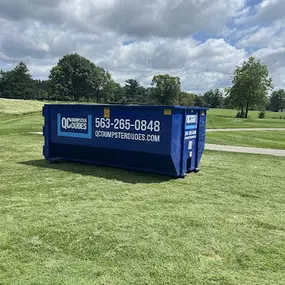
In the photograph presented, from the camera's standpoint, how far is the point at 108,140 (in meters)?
7.66

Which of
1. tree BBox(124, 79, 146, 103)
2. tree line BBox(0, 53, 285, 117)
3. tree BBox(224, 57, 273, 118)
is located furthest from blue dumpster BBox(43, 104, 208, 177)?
tree BBox(124, 79, 146, 103)

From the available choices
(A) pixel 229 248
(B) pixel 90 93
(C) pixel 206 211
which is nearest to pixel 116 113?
(C) pixel 206 211

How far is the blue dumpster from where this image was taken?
6805 millimetres

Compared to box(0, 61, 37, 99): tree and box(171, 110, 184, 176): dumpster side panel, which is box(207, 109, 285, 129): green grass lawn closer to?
box(171, 110, 184, 176): dumpster side panel

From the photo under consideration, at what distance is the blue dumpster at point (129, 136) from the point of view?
268 inches

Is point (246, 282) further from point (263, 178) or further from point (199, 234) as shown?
point (263, 178)

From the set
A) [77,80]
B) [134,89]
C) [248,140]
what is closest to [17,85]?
[77,80]

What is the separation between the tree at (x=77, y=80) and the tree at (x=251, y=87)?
1925 inches

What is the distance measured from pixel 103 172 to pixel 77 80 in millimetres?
86252

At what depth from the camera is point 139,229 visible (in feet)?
13.3

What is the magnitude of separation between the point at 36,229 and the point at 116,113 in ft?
13.1

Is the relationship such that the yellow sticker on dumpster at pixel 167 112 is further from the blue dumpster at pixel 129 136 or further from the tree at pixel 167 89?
the tree at pixel 167 89

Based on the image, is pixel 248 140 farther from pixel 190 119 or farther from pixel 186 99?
pixel 186 99

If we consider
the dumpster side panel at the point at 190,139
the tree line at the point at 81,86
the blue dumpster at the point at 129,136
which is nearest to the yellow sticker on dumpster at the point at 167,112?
the blue dumpster at the point at 129,136
